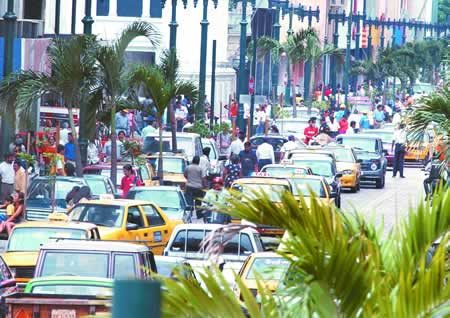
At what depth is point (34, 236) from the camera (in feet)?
67.2

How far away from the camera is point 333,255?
7.41 metres

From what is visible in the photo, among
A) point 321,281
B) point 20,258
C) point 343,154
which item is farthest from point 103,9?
point 321,281

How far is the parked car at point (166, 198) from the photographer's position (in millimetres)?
27531

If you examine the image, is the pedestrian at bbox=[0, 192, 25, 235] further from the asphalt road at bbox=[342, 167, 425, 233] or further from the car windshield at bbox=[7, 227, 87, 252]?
the asphalt road at bbox=[342, 167, 425, 233]

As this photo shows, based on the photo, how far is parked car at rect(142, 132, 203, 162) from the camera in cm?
3888

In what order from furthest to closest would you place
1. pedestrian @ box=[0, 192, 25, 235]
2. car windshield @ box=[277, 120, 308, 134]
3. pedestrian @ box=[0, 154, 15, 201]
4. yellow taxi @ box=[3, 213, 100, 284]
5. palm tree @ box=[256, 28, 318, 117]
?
palm tree @ box=[256, 28, 318, 117] < car windshield @ box=[277, 120, 308, 134] < pedestrian @ box=[0, 154, 15, 201] < pedestrian @ box=[0, 192, 25, 235] < yellow taxi @ box=[3, 213, 100, 284]

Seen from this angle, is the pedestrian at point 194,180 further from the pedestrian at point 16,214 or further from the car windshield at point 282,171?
the pedestrian at point 16,214

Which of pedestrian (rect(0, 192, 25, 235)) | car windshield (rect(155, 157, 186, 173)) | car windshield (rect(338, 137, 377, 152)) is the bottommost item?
pedestrian (rect(0, 192, 25, 235))

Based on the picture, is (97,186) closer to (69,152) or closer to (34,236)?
(69,152)

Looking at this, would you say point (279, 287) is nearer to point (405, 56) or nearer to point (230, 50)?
point (230, 50)

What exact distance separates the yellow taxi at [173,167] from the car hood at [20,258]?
49.7 ft

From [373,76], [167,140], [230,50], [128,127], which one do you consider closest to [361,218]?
[167,140]

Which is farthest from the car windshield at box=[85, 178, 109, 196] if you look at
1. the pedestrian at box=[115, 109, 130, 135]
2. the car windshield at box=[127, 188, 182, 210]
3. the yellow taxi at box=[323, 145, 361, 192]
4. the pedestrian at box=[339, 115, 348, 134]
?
the pedestrian at box=[339, 115, 348, 134]

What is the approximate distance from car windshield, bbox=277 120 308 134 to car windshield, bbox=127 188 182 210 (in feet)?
94.4
